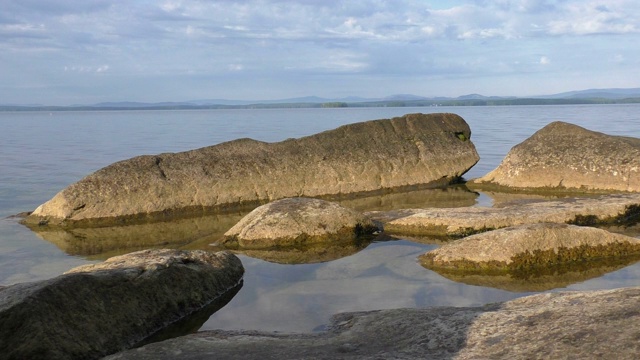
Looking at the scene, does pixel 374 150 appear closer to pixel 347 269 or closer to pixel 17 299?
pixel 347 269

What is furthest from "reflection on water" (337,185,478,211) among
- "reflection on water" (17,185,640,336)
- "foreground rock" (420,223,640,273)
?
"foreground rock" (420,223,640,273)

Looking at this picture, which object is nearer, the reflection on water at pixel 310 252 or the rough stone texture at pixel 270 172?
the reflection on water at pixel 310 252

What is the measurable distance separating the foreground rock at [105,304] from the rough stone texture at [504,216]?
234 inches

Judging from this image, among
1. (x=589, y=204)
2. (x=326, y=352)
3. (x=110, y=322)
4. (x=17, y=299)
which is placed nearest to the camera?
(x=326, y=352)

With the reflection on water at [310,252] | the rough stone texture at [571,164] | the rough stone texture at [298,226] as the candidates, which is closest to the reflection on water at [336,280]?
the reflection on water at [310,252]

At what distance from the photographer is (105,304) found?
838 cm

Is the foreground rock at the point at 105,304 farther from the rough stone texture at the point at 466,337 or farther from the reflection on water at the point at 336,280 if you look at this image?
the rough stone texture at the point at 466,337

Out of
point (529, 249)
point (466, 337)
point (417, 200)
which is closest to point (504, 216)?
point (529, 249)

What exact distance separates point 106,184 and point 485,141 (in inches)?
1266

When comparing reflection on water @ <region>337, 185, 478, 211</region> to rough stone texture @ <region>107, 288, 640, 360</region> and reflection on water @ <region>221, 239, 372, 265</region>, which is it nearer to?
reflection on water @ <region>221, 239, 372, 265</region>

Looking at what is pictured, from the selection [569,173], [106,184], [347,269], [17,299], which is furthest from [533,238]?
[106,184]

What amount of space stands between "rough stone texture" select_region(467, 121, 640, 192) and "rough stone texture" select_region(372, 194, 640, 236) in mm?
4702

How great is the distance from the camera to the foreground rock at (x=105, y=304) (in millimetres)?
7242

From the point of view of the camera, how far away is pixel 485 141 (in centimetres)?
4491
